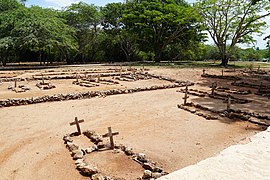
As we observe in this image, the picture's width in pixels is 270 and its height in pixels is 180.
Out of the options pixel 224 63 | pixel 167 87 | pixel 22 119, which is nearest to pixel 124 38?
pixel 224 63

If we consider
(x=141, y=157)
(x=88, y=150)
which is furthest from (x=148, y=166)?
(x=88, y=150)

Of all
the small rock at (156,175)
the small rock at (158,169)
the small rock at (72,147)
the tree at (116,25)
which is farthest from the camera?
the tree at (116,25)

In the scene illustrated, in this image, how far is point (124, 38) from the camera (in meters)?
40.8

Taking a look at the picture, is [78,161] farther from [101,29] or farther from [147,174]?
[101,29]

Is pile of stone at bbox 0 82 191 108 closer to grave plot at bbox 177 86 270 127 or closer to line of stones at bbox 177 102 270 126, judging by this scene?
grave plot at bbox 177 86 270 127

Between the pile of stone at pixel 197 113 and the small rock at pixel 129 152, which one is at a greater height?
the pile of stone at pixel 197 113

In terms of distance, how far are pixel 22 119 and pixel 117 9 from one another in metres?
33.8

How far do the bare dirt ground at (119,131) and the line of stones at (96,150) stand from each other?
174 millimetres

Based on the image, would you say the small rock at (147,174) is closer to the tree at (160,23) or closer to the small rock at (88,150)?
the small rock at (88,150)

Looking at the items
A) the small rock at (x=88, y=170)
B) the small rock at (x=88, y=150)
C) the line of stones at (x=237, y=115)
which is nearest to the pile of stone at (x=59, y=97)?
the line of stones at (x=237, y=115)

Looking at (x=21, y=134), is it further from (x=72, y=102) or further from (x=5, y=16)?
(x=5, y=16)

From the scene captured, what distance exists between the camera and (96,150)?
6.85 m

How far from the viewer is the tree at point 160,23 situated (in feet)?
115

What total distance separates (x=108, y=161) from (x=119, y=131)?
7.73 ft
